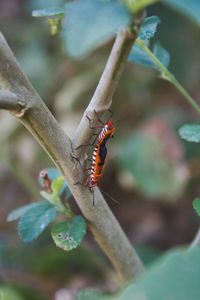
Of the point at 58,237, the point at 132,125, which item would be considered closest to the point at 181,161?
the point at 132,125

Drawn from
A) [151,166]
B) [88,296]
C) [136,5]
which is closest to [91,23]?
[136,5]

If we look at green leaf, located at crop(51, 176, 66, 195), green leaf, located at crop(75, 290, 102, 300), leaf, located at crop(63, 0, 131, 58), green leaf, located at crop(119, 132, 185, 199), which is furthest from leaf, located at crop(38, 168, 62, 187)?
green leaf, located at crop(119, 132, 185, 199)

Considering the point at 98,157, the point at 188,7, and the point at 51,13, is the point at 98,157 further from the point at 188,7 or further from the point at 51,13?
the point at 188,7

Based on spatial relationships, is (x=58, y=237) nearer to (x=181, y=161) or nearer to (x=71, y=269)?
(x=71, y=269)

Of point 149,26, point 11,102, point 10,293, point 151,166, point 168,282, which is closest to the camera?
point 168,282

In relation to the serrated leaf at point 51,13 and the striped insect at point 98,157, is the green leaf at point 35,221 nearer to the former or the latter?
the striped insect at point 98,157

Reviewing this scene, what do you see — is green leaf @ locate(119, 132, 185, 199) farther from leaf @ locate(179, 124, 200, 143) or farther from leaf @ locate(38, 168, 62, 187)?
leaf @ locate(179, 124, 200, 143)
